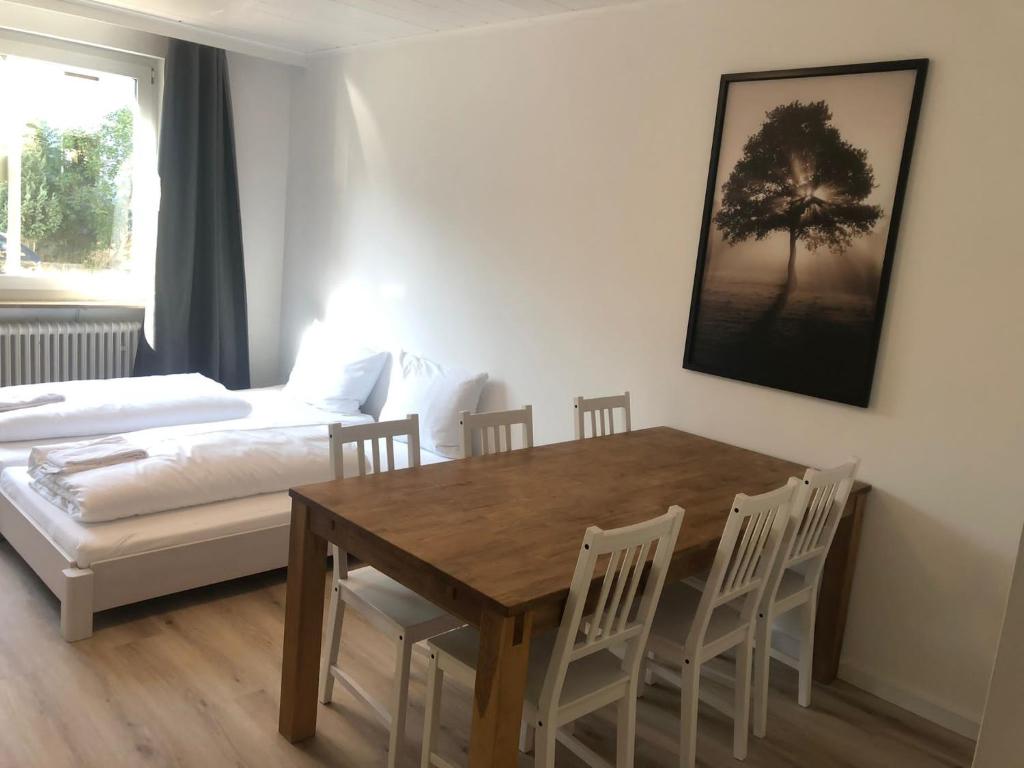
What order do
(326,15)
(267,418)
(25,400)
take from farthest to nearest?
(267,418) → (326,15) → (25,400)

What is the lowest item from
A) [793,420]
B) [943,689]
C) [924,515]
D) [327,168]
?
[943,689]

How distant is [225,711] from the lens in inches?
95.9

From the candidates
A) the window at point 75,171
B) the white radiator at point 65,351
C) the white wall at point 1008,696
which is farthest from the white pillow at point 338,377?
the white wall at point 1008,696

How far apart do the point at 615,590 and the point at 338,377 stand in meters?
2.80

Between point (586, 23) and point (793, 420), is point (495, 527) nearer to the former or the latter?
point (793, 420)

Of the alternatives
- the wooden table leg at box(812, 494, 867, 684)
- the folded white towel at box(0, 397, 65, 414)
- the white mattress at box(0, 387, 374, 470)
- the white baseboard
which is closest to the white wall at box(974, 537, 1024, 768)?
the wooden table leg at box(812, 494, 867, 684)

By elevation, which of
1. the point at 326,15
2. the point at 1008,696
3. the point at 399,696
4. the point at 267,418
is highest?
the point at 326,15

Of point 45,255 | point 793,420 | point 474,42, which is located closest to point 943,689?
point 793,420

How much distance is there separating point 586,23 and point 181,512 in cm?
250

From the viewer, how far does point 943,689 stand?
270 cm

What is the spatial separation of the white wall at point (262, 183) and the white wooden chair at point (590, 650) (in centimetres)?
364

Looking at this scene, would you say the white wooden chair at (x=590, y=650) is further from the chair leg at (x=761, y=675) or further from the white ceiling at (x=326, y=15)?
the white ceiling at (x=326, y=15)

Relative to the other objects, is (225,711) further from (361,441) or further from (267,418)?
(267,418)

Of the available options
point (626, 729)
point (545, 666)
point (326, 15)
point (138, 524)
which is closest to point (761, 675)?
point (626, 729)
